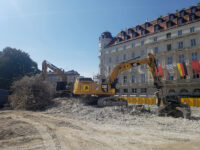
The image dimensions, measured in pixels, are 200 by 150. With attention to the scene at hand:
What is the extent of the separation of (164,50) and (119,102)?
24.3 meters

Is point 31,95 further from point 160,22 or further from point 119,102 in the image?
point 160,22

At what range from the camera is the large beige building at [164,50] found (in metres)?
29.5

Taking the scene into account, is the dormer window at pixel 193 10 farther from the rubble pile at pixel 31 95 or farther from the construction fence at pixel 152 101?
the rubble pile at pixel 31 95

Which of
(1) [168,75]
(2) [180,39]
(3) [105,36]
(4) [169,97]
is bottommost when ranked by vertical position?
(4) [169,97]

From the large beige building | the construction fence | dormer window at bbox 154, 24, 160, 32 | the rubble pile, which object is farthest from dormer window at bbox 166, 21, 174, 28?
the rubble pile

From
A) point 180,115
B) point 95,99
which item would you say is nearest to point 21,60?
point 95,99

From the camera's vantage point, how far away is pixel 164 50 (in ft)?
111

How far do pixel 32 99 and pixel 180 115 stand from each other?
14.1 m

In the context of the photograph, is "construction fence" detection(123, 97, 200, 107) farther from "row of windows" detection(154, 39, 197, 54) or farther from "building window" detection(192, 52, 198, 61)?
"row of windows" detection(154, 39, 197, 54)

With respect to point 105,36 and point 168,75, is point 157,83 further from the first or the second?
point 105,36

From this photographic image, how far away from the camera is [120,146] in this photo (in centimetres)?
515

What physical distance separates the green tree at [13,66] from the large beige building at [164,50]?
21.6 m

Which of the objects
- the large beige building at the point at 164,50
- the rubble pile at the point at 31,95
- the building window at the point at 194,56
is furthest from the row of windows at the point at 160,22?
the rubble pile at the point at 31,95

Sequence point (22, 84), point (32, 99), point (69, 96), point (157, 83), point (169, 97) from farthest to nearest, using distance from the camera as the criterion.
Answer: point (69, 96) < point (22, 84) < point (32, 99) < point (157, 83) < point (169, 97)
